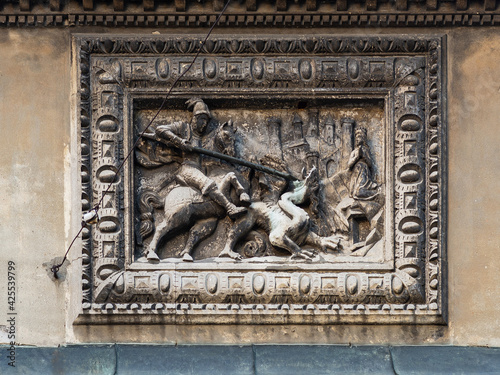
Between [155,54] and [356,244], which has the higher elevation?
[155,54]

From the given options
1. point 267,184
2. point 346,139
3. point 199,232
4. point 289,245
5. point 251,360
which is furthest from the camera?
point 346,139

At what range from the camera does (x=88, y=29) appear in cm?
1205

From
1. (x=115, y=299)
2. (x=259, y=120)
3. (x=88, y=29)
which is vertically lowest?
(x=115, y=299)

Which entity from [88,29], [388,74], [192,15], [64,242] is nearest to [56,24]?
[88,29]

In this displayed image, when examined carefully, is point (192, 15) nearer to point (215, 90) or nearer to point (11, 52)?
point (215, 90)

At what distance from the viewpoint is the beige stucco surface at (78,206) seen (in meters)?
11.6

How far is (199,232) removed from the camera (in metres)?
11.9

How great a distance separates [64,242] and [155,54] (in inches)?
76.1

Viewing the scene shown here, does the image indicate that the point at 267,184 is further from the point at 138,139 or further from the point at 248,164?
the point at 138,139

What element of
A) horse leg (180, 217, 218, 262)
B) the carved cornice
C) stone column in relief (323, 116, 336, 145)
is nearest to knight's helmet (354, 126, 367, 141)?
stone column in relief (323, 116, 336, 145)

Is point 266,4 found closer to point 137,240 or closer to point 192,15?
point 192,15

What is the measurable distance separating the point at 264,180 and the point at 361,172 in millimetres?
902

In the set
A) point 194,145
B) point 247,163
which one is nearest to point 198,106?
point 194,145

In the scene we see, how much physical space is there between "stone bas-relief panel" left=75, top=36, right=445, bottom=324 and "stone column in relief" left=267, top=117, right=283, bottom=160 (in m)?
0.01
